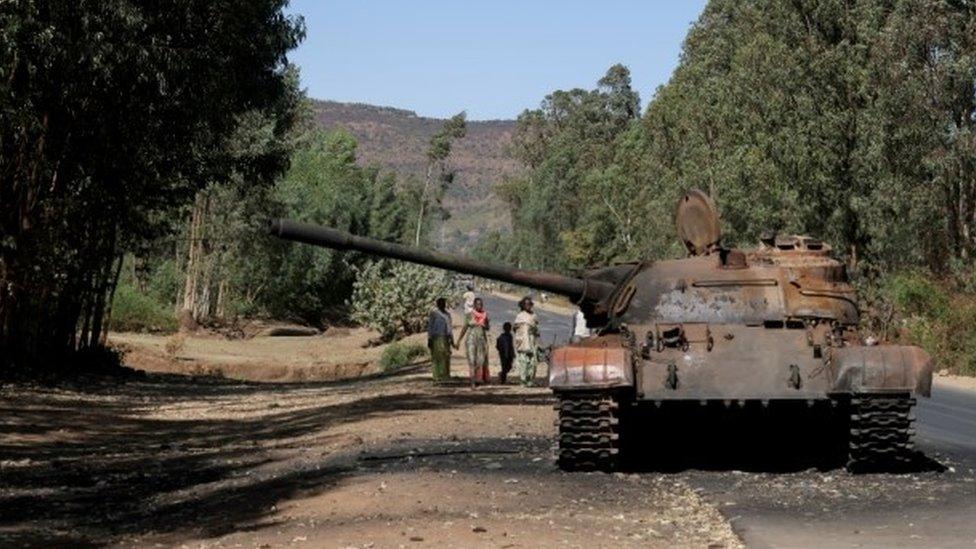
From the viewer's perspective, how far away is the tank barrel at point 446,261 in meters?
16.7

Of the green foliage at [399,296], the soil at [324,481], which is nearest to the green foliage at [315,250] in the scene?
the green foliage at [399,296]

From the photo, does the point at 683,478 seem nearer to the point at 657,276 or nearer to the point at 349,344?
the point at 657,276

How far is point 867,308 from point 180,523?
3656cm

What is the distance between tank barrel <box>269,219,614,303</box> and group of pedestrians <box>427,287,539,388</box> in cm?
875

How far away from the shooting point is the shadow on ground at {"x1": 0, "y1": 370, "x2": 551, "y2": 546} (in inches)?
495

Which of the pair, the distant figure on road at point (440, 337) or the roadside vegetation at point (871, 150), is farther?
the roadside vegetation at point (871, 150)

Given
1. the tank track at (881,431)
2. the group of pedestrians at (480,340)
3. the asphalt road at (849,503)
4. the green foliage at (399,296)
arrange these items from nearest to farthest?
the asphalt road at (849,503) → the tank track at (881,431) → the group of pedestrians at (480,340) → the green foliage at (399,296)

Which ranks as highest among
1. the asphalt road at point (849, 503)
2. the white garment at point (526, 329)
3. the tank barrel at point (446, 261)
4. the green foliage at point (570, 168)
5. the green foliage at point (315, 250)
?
the green foliage at point (570, 168)

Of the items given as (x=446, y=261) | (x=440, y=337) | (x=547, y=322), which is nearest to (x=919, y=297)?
(x=440, y=337)

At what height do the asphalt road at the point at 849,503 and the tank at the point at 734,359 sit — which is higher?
the tank at the point at 734,359

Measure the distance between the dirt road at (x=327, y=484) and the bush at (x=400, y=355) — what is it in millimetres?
19222

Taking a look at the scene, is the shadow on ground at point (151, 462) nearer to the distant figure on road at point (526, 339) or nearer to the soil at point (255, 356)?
the distant figure on road at point (526, 339)

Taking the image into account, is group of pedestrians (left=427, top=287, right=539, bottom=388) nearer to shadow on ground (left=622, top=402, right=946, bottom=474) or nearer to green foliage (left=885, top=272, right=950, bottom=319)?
shadow on ground (left=622, top=402, right=946, bottom=474)

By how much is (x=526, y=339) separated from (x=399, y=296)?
93.7 feet
